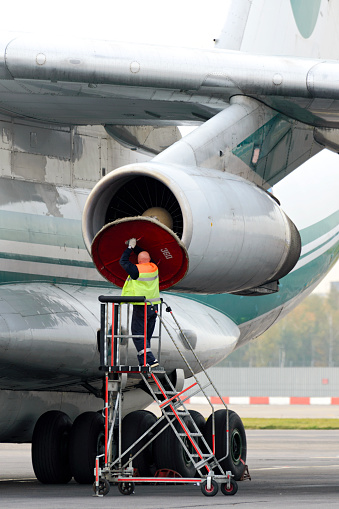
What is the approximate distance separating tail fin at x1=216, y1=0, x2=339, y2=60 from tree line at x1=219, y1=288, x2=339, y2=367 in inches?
1672

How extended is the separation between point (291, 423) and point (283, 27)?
72.5 ft

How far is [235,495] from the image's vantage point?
10477mm

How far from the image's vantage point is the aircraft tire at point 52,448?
12852 mm

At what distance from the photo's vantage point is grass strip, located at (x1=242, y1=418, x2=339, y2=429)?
3169cm

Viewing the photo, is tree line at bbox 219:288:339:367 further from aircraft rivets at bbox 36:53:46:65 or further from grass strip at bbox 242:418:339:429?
aircraft rivets at bbox 36:53:46:65

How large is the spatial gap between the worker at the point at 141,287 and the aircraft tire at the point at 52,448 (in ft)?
8.55

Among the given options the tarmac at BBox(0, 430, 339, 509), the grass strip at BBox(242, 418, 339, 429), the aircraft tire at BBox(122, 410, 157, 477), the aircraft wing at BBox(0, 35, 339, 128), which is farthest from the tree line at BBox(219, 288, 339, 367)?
the aircraft wing at BBox(0, 35, 339, 128)

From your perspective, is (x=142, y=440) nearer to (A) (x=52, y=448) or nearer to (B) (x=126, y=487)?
(A) (x=52, y=448)

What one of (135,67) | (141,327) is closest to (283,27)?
(135,67)

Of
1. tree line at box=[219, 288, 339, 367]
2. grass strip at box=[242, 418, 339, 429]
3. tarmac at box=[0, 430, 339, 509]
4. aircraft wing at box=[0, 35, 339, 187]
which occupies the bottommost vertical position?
grass strip at box=[242, 418, 339, 429]

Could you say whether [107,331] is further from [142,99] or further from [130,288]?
[142,99]

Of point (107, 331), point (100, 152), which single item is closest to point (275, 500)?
point (107, 331)

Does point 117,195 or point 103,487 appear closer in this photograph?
point 103,487

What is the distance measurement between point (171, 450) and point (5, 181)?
11.6ft
